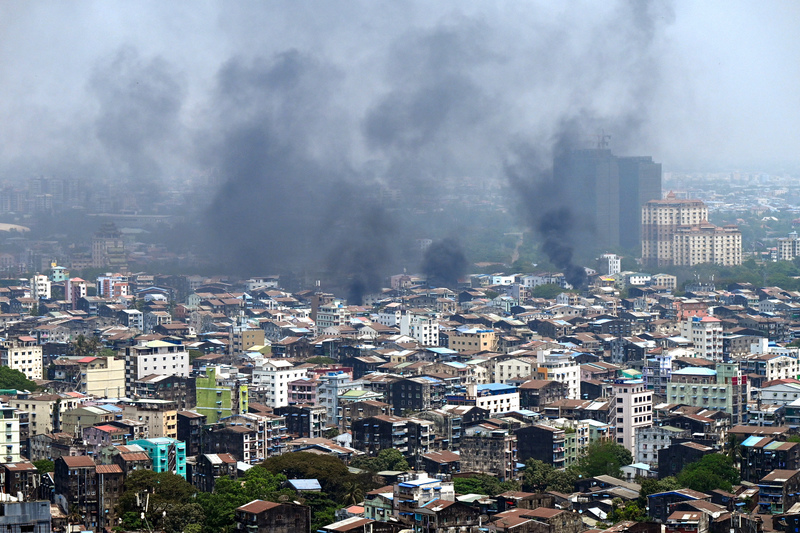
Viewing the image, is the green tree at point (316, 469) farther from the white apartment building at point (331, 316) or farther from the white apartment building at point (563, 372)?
the white apartment building at point (331, 316)

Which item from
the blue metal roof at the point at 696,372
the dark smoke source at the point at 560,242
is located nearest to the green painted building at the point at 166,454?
the blue metal roof at the point at 696,372

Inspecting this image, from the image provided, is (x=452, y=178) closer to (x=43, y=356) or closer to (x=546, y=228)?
(x=546, y=228)

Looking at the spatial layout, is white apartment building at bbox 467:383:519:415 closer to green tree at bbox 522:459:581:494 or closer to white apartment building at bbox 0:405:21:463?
green tree at bbox 522:459:581:494

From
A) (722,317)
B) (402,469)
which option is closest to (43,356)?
(402,469)

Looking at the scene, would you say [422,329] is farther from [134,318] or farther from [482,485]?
[482,485]

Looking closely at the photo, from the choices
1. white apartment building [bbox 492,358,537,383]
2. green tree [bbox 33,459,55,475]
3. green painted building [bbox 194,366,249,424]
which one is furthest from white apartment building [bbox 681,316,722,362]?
green tree [bbox 33,459,55,475]
